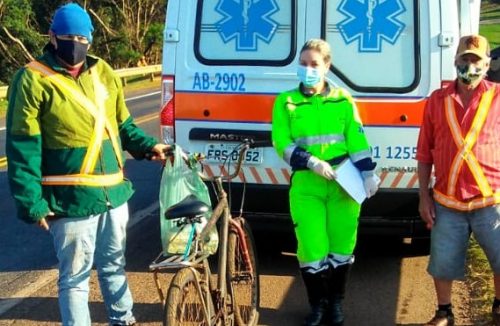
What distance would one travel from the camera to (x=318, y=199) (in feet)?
15.6

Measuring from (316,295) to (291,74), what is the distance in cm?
157

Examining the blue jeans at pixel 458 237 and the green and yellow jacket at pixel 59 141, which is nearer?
the green and yellow jacket at pixel 59 141

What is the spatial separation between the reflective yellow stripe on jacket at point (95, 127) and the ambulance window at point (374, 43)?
1941 millimetres

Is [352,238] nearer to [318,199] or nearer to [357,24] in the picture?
[318,199]

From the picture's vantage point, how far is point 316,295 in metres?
4.93

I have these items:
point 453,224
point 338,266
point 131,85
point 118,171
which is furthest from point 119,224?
point 131,85

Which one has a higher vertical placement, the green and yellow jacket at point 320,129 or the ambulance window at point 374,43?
the ambulance window at point 374,43

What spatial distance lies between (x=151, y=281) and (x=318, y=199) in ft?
5.81

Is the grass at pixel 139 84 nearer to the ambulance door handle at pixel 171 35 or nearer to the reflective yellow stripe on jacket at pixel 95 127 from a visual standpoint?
the ambulance door handle at pixel 171 35

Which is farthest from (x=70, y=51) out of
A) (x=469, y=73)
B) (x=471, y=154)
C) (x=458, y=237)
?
(x=458, y=237)

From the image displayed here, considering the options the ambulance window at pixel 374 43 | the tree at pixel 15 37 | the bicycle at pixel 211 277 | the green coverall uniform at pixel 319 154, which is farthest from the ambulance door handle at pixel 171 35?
the tree at pixel 15 37

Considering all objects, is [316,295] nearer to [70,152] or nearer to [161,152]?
[161,152]

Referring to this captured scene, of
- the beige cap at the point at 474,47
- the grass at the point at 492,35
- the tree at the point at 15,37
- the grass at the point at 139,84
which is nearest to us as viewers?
the beige cap at the point at 474,47

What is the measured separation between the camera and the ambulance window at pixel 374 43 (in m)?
5.33
